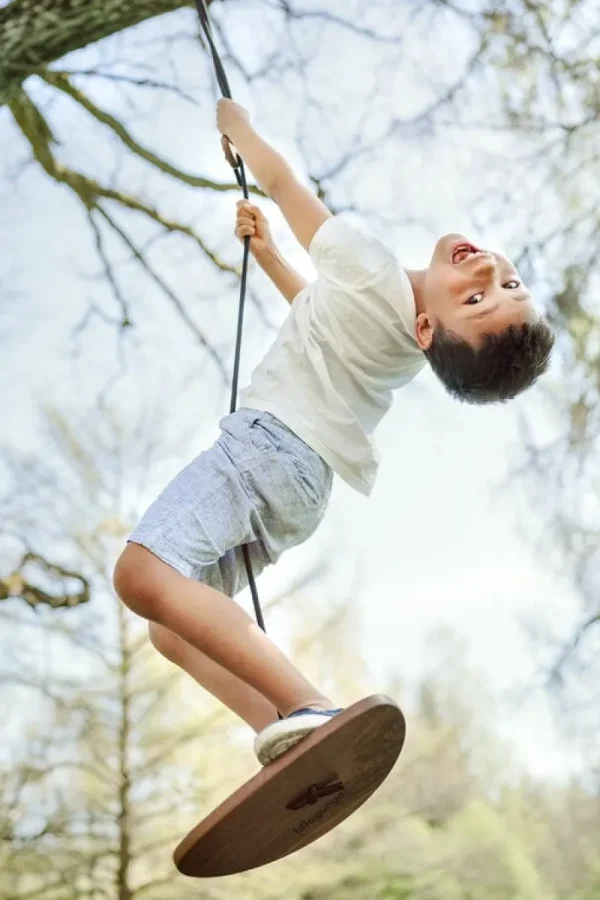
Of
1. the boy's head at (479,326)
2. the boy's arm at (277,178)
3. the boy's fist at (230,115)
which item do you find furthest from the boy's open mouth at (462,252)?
the boy's fist at (230,115)

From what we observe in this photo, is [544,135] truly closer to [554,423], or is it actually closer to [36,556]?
[554,423]

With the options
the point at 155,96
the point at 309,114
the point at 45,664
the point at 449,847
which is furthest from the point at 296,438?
the point at 449,847

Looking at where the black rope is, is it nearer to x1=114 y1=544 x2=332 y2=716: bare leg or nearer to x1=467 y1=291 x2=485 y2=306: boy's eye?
x1=114 y1=544 x2=332 y2=716: bare leg

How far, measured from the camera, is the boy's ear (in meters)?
1.29

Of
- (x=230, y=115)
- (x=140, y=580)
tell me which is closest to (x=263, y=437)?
(x=140, y=580)

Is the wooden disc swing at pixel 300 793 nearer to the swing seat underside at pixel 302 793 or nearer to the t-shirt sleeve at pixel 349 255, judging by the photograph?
the swing seat underside at pixel 302 793

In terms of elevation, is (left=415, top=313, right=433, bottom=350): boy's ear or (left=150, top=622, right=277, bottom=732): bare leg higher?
(left=415, top=313, right=433, bottom=350): boy's ear

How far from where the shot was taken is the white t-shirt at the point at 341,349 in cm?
129

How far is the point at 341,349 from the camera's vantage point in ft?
4.29

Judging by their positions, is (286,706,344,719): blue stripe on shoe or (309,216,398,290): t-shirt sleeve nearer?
(286,706,344,719): blue stripe on shoe

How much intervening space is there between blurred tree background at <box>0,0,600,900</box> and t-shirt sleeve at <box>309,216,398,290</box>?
1184mm

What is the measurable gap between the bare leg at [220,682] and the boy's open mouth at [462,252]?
1.94 ft

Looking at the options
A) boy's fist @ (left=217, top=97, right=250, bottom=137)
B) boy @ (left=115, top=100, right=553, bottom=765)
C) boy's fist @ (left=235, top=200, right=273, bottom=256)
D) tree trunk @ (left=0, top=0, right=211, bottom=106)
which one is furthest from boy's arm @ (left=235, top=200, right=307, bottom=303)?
tree trunk @ (left=0, top=0, right=211, bottom=106)

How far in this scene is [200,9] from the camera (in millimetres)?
1560
